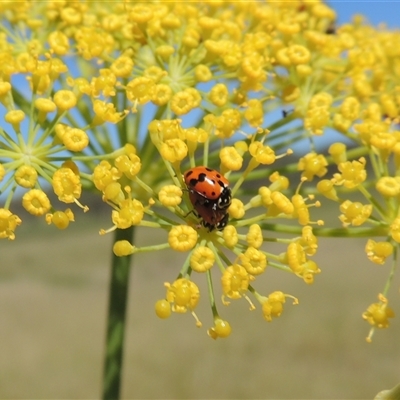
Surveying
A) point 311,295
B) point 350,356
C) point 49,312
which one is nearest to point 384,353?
point 350,356

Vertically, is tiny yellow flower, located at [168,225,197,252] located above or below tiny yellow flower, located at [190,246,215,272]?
above

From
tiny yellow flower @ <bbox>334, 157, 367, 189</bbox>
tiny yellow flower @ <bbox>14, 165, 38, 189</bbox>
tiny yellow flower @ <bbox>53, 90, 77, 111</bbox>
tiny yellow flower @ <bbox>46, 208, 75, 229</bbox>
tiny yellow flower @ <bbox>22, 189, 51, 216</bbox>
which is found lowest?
tiny yellow flower @ <bbox>46, 208, 75, 229</bbox>

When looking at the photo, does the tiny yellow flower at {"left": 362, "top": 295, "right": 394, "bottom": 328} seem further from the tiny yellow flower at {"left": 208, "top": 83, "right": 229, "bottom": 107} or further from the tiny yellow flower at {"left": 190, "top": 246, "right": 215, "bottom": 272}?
the tiny yellow flower at {"left": 208, "top": 83, "right": 229, "bottom": 107}

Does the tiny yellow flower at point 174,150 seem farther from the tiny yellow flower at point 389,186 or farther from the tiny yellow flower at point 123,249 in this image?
the tiny yellow flower at point 389,186

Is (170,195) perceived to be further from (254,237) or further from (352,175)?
(352,175)

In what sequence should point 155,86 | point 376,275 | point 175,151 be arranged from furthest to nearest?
point 376,275
point 155,86
point 175,151

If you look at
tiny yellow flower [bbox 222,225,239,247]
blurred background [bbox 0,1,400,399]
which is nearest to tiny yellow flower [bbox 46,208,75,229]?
tiny yellow flower [bbox 222,225,239,247]

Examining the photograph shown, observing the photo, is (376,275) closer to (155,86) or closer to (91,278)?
(91,278)
